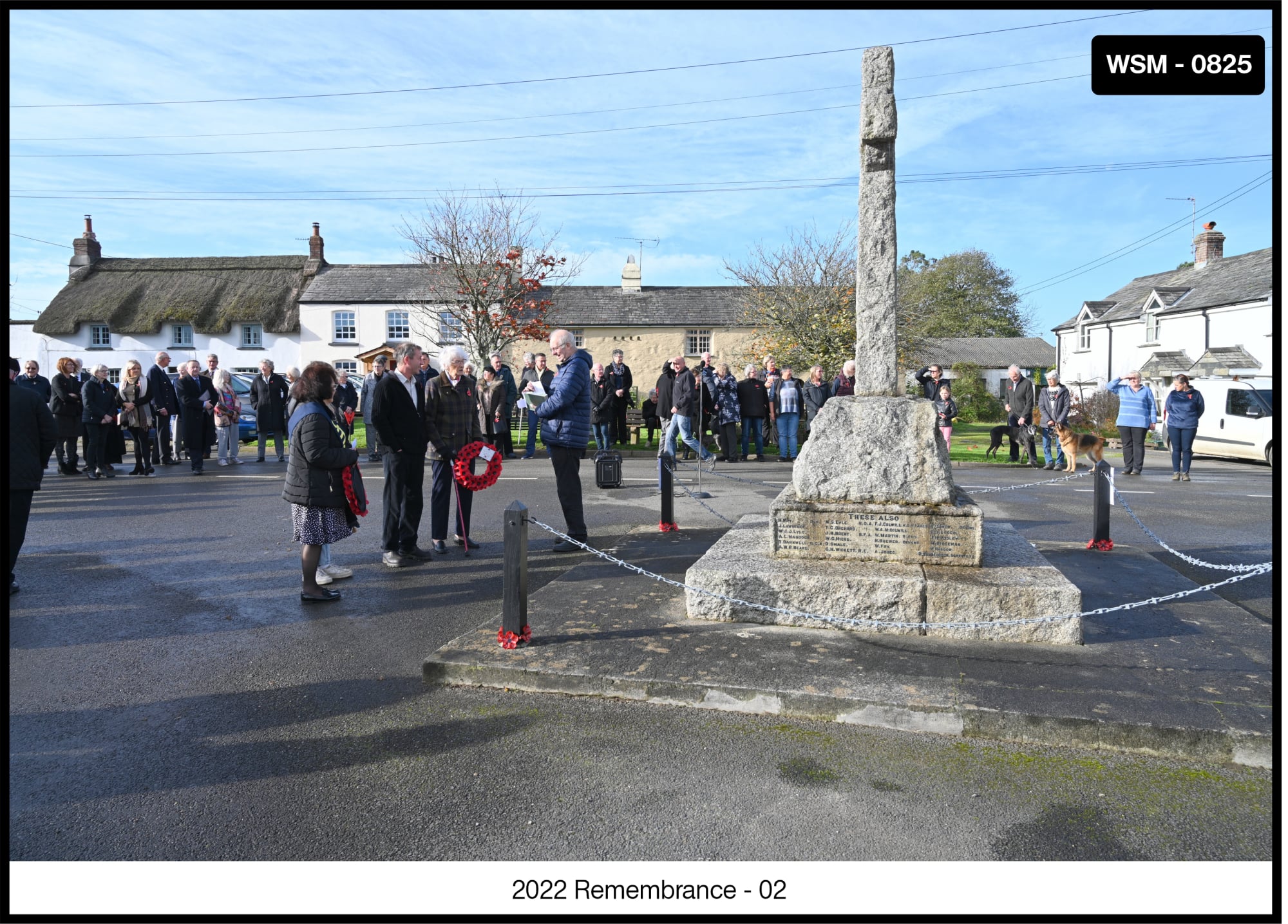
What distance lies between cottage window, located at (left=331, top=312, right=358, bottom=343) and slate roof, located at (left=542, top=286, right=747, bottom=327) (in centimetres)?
980

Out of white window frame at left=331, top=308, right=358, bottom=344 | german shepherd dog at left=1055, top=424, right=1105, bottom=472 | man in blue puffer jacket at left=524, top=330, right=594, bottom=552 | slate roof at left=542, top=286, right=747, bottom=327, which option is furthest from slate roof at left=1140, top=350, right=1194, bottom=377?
white window frame at left=331, top=308, right=358, bottom=344

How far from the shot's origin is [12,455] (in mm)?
6535

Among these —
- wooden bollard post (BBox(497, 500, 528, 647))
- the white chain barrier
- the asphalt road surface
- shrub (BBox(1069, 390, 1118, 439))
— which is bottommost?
the asphalt road surface

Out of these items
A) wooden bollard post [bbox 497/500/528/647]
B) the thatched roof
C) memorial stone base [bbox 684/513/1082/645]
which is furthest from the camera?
the thatched roof

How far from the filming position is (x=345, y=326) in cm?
4088

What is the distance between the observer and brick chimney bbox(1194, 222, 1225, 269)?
3906cm

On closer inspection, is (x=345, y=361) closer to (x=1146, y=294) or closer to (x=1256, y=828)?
(x=1146, y=294)

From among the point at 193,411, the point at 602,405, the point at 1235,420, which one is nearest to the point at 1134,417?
the point at 1235,420

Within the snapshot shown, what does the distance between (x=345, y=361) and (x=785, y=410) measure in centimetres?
2891

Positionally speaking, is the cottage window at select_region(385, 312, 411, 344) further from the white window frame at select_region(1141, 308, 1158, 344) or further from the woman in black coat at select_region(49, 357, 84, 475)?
the white window frame at select_region(1141, 308, 1158, 344)

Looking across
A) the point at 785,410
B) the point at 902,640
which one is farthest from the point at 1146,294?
the point at 902,640

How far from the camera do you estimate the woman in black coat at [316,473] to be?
6.28 m

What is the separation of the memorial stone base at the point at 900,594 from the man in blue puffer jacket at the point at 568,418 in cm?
247

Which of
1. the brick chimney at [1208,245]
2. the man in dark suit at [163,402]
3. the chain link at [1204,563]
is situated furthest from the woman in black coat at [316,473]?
the brick chimney at [1208,245]
